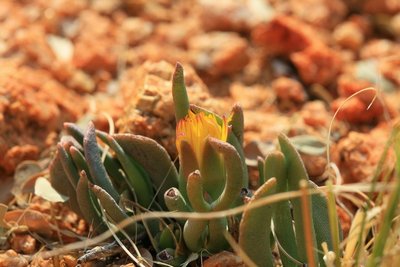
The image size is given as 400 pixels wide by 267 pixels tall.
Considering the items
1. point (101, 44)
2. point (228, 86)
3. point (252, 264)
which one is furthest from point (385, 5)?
point (252, 264)

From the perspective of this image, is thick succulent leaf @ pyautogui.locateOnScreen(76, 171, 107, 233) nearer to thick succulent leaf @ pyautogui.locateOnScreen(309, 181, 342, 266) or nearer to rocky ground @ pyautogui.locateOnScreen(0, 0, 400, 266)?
rocky ground @ pyautogui.locateOnScreen(0, 0, 400, 266)

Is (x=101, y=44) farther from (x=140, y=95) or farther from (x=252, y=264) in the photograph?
(x=252, y=264)

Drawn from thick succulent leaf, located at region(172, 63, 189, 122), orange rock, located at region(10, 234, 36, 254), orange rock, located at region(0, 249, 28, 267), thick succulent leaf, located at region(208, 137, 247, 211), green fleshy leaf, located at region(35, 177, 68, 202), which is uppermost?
thick succulent leaf, located at region(172, 63, 189, 122)

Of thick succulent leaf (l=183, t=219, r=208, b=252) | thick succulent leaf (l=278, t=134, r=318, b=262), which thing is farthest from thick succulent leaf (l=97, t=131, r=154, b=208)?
thick succulent leaf (l=278, t=134, r=318, b=262)

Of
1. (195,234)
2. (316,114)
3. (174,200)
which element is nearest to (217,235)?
(195,234)

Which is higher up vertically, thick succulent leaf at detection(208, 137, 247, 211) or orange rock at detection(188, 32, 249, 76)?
thick succulent leaf at detection(208, 137, 247, 211)

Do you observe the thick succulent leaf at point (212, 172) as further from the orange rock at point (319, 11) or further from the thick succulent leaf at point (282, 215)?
the orange rock at point (319, 11)

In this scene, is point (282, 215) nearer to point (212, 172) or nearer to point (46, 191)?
point (212, 172)
